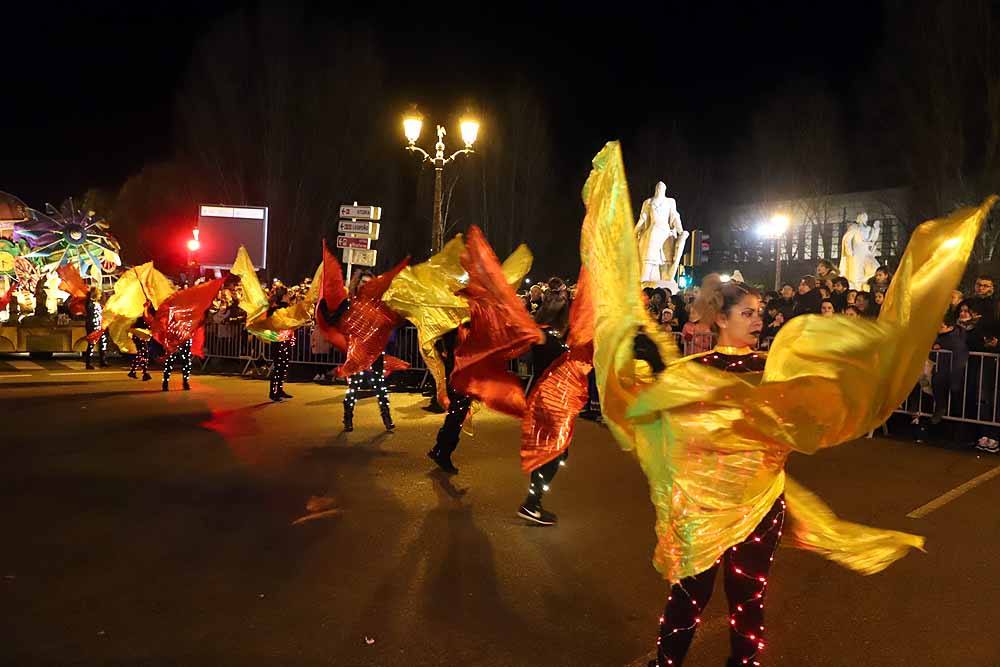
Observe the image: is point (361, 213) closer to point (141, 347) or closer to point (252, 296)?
point (252, 296)

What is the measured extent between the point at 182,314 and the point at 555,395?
389 inches

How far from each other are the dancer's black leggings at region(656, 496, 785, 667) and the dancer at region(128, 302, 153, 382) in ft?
45.5

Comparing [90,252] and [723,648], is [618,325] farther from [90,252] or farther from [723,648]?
[90,252]

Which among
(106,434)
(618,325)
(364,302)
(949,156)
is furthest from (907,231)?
(618,325)

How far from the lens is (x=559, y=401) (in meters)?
6.32

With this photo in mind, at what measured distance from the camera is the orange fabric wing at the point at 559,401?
249 inches

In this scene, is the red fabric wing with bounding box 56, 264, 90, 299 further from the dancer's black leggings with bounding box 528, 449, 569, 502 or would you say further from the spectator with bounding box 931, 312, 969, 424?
the spectator with bounding box 931, 312, 969, 424

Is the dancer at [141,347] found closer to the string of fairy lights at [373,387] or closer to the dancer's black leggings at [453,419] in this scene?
the string of fairy lights at [373,387]

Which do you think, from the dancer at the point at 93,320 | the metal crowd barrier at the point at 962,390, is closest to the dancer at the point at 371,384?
the metal crowd barrier at the point at 962,390

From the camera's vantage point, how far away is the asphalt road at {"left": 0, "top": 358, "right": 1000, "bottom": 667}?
420cm

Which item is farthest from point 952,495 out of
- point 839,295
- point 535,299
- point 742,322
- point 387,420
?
point 535,299

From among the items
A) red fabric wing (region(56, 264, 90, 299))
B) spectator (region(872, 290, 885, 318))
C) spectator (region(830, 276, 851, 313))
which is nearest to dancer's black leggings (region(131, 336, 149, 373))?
red fabric wing (region(56, 264, 90, 299))

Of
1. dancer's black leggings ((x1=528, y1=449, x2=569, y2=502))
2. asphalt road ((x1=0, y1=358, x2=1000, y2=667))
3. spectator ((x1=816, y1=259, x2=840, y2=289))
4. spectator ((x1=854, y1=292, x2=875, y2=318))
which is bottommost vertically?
asphalt road ((x1=0, y1=358, x2=1000, y2=667))

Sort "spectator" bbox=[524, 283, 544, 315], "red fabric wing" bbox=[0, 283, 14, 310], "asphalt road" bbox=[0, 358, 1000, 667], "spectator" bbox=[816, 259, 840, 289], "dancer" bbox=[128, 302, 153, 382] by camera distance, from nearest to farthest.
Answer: "asphalt road" bbox=[0, 358, 1000, 667], "spectator" bbox=[816, 259, 840, 289], "spectator" bbox=[524, 283, 544, 315], "dancer" bbox=[128, 302, 153, 382], "red fabric wing" bbox=[0, 283, 14, 310]
